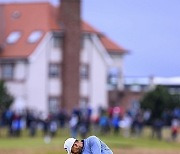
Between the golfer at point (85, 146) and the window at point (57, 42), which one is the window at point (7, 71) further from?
the golfer at point (85, 146)

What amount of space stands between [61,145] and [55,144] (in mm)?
1082

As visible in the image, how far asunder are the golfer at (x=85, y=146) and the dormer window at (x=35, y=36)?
55141 mm

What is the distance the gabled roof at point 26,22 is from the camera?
67250 millimetres

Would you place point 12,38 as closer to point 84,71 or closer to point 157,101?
point 84,71

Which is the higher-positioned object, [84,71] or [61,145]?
[84,71]

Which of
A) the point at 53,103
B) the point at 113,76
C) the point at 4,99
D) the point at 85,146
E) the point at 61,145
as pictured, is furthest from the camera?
the point at 113,76

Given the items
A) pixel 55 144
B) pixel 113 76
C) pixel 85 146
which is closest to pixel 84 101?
pixel 113 76

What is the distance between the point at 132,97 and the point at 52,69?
39.5 ft

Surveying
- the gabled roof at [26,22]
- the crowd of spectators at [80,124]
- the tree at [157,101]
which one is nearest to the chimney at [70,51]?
the gabled roof at [26,22]

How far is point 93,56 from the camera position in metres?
71.4

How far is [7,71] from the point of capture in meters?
67.6

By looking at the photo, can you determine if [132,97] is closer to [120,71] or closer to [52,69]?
[120,71]

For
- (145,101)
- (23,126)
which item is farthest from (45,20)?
(23,126)

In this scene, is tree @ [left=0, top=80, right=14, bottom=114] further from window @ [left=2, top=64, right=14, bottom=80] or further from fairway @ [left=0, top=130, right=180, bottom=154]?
window @ [left=2, top=64, right=14, bottom=80]
